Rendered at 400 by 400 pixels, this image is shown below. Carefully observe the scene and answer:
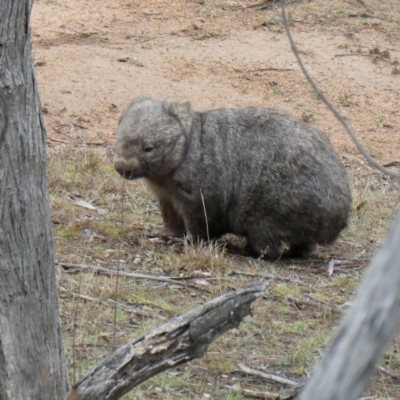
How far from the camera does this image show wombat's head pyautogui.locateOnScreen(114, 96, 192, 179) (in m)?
6.56

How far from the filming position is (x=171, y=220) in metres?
6.94

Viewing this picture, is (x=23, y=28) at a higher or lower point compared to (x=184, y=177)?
higher

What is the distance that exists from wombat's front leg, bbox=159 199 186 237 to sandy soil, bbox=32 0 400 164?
2124 millimetres

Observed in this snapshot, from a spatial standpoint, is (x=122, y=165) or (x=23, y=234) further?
(x=122, y=165)

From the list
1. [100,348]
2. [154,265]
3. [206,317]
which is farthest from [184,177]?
[206,317]

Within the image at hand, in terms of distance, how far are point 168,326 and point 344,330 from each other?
6.24ft

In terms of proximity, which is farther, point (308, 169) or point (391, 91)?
point (391, 91)

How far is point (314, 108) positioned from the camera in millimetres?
10406

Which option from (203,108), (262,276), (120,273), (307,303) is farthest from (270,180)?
(203,108)

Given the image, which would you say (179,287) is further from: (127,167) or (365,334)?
(365,334)

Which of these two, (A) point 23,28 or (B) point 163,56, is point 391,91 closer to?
(B) point 163,56

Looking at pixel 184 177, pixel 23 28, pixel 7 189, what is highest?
pixel 23 28

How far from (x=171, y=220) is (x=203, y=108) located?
9.88ft

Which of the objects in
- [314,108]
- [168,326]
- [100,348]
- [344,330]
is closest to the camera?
[344,330]
